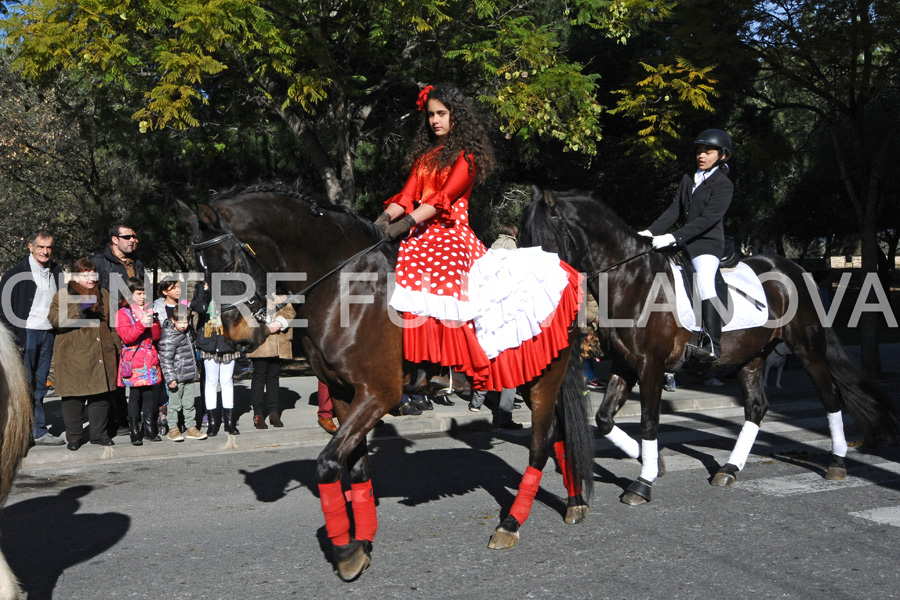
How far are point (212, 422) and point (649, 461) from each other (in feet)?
16.7

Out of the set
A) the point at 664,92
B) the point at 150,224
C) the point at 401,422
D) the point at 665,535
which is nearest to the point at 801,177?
the point at 664,92

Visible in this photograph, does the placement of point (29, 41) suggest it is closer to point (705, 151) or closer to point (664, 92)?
point (705, 151)

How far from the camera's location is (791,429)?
9.32 metres

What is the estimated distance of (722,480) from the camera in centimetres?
657

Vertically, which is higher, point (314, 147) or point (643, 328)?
point (314, 147)

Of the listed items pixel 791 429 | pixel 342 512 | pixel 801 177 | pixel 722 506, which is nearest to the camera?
pixel 342 512

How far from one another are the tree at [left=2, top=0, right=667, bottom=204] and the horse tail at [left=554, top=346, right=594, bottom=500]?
646 cm

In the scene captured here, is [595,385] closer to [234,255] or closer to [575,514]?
[575,514]

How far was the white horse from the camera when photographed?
11.9ft

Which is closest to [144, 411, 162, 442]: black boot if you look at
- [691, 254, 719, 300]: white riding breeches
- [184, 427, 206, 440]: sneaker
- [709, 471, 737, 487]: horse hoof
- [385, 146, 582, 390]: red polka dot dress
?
[184, 427, 206, 440]: sneaker

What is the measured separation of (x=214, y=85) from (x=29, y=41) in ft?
10.3

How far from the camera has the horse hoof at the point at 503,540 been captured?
5.04 meters

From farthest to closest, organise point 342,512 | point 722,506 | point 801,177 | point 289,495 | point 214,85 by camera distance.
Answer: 1. point 801,177
2. point 214,85
3. point 289,495
4. point 722,506
5. point 342,512

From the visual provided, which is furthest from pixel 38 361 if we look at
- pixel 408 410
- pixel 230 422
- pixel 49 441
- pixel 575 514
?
pixel 575 514
